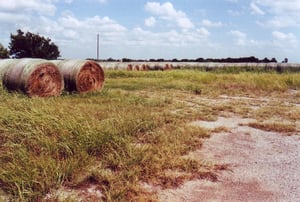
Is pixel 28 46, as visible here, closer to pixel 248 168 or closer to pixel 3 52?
pixel 3 52

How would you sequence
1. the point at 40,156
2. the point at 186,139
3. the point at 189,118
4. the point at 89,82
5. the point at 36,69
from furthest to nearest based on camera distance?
the point at 89,82, the point at 36,69, the point at 189,118, the point at 186,139, the point at 40,156

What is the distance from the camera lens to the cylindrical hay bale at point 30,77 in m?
8.78

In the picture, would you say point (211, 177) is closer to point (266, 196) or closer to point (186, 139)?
point (266, 196)

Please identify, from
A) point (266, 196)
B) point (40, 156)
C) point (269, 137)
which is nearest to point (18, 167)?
point (40, 156)

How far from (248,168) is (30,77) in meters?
6.14

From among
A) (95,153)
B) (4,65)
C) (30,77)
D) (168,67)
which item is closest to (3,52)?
(168,67)

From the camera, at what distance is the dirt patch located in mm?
3521

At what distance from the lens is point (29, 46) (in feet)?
117

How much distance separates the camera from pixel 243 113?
7711mm

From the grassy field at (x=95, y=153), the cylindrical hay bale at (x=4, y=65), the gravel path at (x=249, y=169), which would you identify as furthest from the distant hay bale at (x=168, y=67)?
the gravel path at (x=249, y=169)

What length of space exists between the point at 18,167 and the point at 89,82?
24.2 feet

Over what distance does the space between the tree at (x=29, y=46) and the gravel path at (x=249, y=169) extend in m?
32.5

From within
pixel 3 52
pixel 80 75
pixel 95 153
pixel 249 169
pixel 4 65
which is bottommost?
pixel 249 169

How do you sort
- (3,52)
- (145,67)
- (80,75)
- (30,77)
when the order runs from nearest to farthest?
(30,77), (80,75), (145,67), (3,52)
